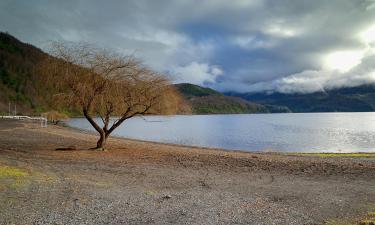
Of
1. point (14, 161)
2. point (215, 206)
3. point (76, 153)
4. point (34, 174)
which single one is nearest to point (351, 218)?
point (215, 206)

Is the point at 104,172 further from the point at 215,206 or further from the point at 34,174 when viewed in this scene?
the point at 215,206

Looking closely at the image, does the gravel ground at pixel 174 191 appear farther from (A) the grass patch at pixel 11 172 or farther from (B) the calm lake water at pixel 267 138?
(B) the calm lake water at pixel 267 138

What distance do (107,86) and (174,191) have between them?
14.3 m

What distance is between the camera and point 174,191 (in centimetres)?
1627

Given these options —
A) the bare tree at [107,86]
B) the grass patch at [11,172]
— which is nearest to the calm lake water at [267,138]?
the bare tree at [107,86]

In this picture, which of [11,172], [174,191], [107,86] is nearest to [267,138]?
[107,86]

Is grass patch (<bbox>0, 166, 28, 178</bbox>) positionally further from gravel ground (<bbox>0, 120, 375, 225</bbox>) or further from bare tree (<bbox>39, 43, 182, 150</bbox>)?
bare tree (<bbox>39, 43, 182, 150</bbox>)

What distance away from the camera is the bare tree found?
90.9 feet

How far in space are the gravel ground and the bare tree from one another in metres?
4.61

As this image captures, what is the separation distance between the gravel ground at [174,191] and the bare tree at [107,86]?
15.1 ft

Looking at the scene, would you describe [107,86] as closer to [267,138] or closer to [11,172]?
[11,172]

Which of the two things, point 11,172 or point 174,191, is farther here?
point 11,172

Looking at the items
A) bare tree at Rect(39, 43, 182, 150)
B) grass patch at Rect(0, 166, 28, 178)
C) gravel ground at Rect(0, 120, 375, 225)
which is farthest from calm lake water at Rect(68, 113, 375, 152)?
grass patch at Rect(0, 166, 28, 178)

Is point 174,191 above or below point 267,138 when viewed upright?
below
